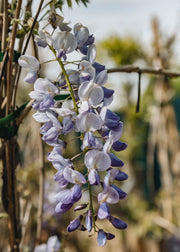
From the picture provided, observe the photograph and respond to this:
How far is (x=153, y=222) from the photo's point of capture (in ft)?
7.35

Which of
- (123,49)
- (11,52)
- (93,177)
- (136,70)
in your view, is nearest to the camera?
(93,177)

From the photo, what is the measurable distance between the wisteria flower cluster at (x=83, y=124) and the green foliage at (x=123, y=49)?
6.77ft

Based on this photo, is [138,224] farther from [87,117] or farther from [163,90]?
[87,117]

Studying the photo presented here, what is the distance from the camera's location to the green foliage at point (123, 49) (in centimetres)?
244

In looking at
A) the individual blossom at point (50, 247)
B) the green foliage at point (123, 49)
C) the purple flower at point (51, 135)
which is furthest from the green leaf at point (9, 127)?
the green foliage at point (123, 49)

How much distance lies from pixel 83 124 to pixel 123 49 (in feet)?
7.08

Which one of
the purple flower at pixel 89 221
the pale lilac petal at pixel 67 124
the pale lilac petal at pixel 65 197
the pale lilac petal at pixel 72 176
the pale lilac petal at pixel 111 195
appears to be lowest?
the purple flower at pixel 89 221

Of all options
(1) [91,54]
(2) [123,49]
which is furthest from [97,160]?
(2) [123,49]

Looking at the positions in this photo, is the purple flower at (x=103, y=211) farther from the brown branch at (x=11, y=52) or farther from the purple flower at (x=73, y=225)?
the brown branch at (x=11, y=52)

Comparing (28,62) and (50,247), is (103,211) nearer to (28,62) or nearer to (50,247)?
(28,62)

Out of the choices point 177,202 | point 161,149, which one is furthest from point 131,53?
point 177,202

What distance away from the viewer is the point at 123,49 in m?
2.45

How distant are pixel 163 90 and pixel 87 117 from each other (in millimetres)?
1910

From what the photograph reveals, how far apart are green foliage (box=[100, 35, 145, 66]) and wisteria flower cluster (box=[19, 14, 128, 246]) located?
6.77ft
